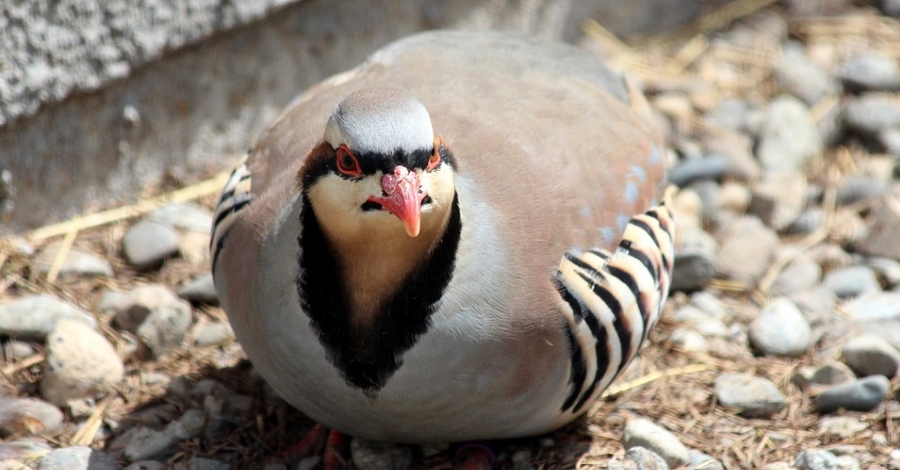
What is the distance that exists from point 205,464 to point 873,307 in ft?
8.09

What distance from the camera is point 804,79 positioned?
5496 mm

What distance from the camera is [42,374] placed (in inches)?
143

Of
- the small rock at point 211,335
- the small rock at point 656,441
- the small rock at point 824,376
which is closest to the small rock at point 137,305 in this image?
the small rock at point 211,335

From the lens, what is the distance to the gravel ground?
11.3 feet

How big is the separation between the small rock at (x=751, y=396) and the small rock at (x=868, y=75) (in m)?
2.29

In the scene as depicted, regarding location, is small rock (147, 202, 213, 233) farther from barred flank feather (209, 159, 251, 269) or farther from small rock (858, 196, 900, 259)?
small rock (858, 196, 900, 259)

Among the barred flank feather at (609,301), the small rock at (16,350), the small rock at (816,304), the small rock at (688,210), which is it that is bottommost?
the small rock at (816,304)

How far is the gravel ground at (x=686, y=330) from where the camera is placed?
3457 mm

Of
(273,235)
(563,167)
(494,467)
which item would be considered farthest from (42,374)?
(563,167)

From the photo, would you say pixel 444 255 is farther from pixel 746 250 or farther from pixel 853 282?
pixel 853 282

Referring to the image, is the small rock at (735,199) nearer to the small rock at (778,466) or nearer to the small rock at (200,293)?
the small rock at (778,466)

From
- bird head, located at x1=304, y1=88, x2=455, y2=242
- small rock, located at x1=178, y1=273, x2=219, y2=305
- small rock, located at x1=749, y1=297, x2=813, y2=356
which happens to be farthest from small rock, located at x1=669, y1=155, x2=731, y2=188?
bird head, located at x1=304, y1=88, x2=455, y2=242

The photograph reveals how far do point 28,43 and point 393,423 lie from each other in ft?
6.49

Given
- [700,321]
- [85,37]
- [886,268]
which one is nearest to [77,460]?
[85,37]
